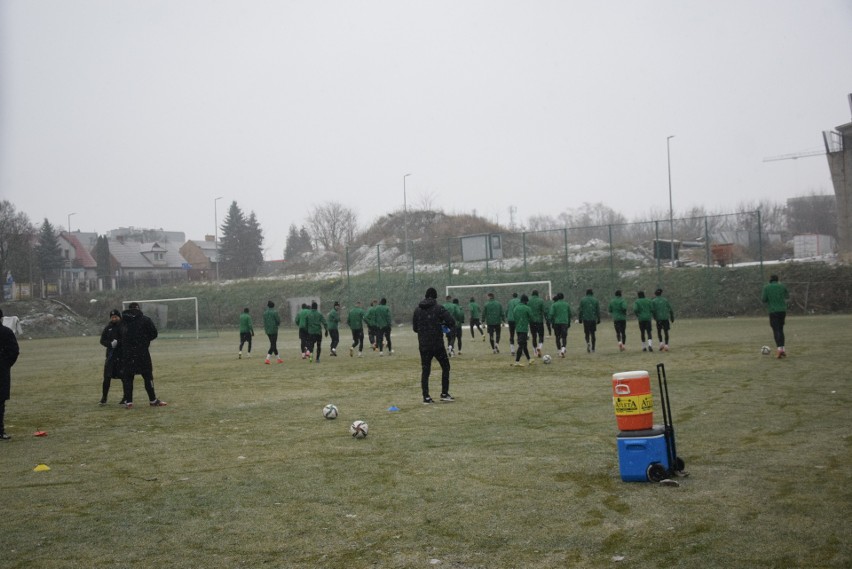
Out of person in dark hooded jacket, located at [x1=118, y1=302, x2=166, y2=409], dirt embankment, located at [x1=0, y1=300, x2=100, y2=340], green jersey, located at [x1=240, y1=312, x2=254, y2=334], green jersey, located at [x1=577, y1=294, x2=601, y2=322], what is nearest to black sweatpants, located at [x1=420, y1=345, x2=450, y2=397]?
person in dark hooded jacket, located at [x1=118, y1=302, x2=166, y2=409]

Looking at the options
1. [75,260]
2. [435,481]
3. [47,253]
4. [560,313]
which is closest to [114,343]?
[435,481]

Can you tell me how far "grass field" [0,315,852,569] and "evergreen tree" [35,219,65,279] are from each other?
5920cm

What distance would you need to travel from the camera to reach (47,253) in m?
71.2

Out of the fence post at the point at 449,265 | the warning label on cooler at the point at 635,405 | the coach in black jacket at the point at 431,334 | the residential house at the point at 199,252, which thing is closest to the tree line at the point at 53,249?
the residential house at the point at 199,252

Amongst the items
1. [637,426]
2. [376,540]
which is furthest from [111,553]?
[637,426]

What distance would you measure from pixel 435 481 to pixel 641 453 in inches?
83.3

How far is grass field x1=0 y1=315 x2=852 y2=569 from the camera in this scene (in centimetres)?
596

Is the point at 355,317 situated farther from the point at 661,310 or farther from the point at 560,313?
the point at 661,310

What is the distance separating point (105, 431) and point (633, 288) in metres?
39.5

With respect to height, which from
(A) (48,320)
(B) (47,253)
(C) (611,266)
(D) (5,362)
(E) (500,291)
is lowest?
(A) (48,320)

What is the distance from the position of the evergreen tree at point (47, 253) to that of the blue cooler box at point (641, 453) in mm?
70181

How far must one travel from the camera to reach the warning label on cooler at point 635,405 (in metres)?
7.84

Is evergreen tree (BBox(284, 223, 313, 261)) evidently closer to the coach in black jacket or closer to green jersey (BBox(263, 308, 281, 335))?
green jersey (BBox(263, 308, 281, 335))

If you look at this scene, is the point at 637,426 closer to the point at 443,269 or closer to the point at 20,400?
the point at 20,400
